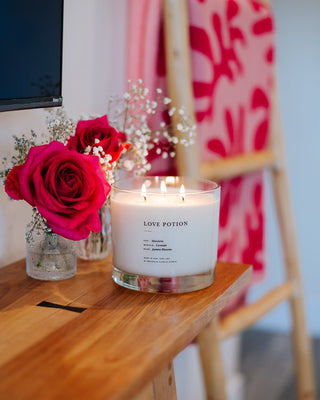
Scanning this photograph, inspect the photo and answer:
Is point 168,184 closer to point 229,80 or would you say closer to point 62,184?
point 62,184

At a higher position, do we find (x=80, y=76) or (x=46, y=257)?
(x=80, y=76)

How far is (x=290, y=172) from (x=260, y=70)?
111cm

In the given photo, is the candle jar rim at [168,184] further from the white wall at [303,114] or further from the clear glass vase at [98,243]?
the white wall at [303,114]

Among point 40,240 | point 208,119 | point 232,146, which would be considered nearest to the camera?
point 40,240

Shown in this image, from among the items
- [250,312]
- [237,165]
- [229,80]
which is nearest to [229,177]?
[237,165]

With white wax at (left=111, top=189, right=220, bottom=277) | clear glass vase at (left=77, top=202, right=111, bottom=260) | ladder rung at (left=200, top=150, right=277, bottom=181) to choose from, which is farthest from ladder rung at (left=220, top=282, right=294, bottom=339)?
white wax at (left=111, top=189, right=220, bottom=277)

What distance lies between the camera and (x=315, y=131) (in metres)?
2.36

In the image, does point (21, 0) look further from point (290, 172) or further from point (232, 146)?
point (290, 172)

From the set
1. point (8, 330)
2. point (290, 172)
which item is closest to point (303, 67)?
point (290, 172)

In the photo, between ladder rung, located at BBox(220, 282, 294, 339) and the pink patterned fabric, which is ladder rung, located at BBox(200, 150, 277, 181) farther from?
ladder rung, located at BBox(220, 282, 294, 339)

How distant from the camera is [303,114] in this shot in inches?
93.2

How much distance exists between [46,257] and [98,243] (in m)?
0.11

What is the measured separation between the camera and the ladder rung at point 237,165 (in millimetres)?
1173

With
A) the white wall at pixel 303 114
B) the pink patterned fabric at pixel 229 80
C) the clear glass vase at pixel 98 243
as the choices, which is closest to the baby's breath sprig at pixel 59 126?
the clear glass vase at pixel 98 243
